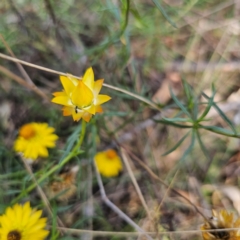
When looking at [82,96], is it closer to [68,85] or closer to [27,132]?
[68,85]

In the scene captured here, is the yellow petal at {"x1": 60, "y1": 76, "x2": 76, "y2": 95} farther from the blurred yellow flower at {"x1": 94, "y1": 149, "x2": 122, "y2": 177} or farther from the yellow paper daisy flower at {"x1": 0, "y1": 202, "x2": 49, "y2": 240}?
the blurred yellow flower at {"x1": 94, "y1": 149, "x2": 122, "y2": 177}

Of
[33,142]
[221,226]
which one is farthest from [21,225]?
[221,226]

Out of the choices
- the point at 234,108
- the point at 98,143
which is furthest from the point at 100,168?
the point at 234,108

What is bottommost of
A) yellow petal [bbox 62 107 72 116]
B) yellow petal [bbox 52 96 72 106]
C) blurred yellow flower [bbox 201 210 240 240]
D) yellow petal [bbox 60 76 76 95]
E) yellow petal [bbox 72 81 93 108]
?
blurred yellow flower [bbox 201 210 240 240]

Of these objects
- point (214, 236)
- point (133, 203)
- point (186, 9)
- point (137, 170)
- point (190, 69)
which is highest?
point (186, 9)

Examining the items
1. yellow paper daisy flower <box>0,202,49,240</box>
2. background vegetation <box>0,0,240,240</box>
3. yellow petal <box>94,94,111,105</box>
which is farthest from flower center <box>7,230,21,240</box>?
yellow petal <box>94,94,111,105</box>

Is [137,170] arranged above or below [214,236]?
above

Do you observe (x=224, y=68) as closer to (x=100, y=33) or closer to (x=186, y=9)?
(x=186, y=9)
